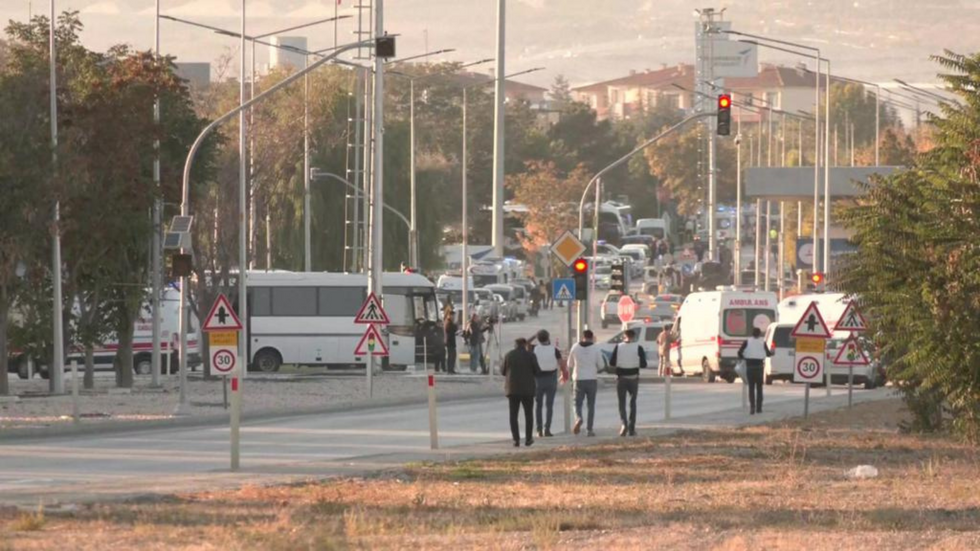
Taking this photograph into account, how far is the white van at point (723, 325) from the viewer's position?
179 ft

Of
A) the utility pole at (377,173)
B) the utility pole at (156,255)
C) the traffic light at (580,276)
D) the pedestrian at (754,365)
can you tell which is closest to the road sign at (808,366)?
the pedestrian at (754,365)

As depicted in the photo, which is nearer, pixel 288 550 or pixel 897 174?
pixel 288 550

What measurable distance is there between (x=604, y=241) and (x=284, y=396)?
10581 cm

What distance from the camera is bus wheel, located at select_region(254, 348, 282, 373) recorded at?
199 feet

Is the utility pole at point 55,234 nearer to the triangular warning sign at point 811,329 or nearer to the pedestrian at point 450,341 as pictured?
the triangular warning sign at point 811,329

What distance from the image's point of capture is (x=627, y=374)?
3112cm

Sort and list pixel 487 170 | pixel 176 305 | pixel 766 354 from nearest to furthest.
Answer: pixel 766 354 < pixel 176 305 < pixel 487 170

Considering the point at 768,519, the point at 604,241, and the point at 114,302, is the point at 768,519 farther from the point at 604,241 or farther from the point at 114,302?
the point at 604,241

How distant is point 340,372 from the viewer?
61219 millimetres

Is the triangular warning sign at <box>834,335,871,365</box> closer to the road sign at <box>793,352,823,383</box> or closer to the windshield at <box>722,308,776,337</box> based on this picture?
the road sign at <box>793,352,823,383</box>

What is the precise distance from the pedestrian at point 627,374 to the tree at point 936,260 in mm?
3621

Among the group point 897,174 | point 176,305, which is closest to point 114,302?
point 176,305

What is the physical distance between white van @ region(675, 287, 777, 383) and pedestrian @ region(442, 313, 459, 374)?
21.4 feet

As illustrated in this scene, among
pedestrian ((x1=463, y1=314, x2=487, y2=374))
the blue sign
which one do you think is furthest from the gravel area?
the blue sign
